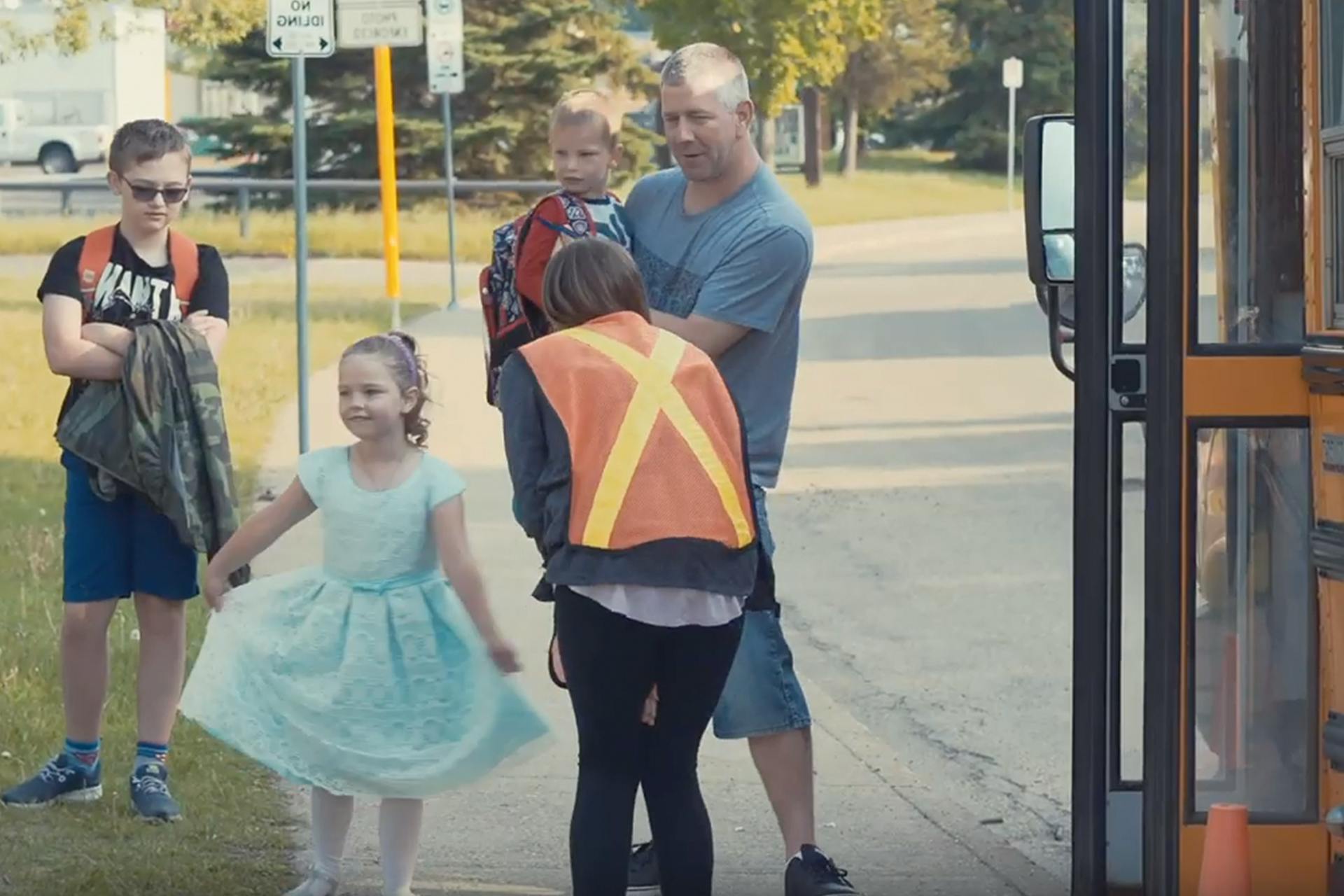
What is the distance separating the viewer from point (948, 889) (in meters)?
5.43

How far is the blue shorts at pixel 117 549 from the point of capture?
18.6ft

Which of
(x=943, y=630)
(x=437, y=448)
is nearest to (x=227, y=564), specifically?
(x=943, y=630)

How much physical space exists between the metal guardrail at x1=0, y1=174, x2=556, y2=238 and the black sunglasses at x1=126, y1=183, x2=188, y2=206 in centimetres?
2375

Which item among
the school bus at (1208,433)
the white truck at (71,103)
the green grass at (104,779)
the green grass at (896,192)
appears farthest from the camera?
Answer: the white truck at (71,103)

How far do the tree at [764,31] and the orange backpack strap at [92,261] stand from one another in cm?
3352

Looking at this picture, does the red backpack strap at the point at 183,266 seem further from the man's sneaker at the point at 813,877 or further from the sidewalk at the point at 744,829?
the man's sneaker at the point at 813,877

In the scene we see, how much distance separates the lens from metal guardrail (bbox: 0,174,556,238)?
32000 millimetres

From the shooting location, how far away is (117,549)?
568 cm

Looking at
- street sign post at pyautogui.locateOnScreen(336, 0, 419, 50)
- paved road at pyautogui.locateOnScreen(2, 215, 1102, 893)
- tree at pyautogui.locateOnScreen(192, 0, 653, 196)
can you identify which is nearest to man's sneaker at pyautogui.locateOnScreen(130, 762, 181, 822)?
paved road at pyautogui.locateOnScreen(2, 215, 1102, 893)

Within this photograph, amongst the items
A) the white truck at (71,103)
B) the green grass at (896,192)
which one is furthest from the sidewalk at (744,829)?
the white truck at (71,103)

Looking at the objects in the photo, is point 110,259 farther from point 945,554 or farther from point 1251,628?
point 945,554

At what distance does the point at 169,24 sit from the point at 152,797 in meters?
24.9

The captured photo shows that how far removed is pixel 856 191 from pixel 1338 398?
4916 cm

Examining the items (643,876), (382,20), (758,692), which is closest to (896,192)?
(382,20)
